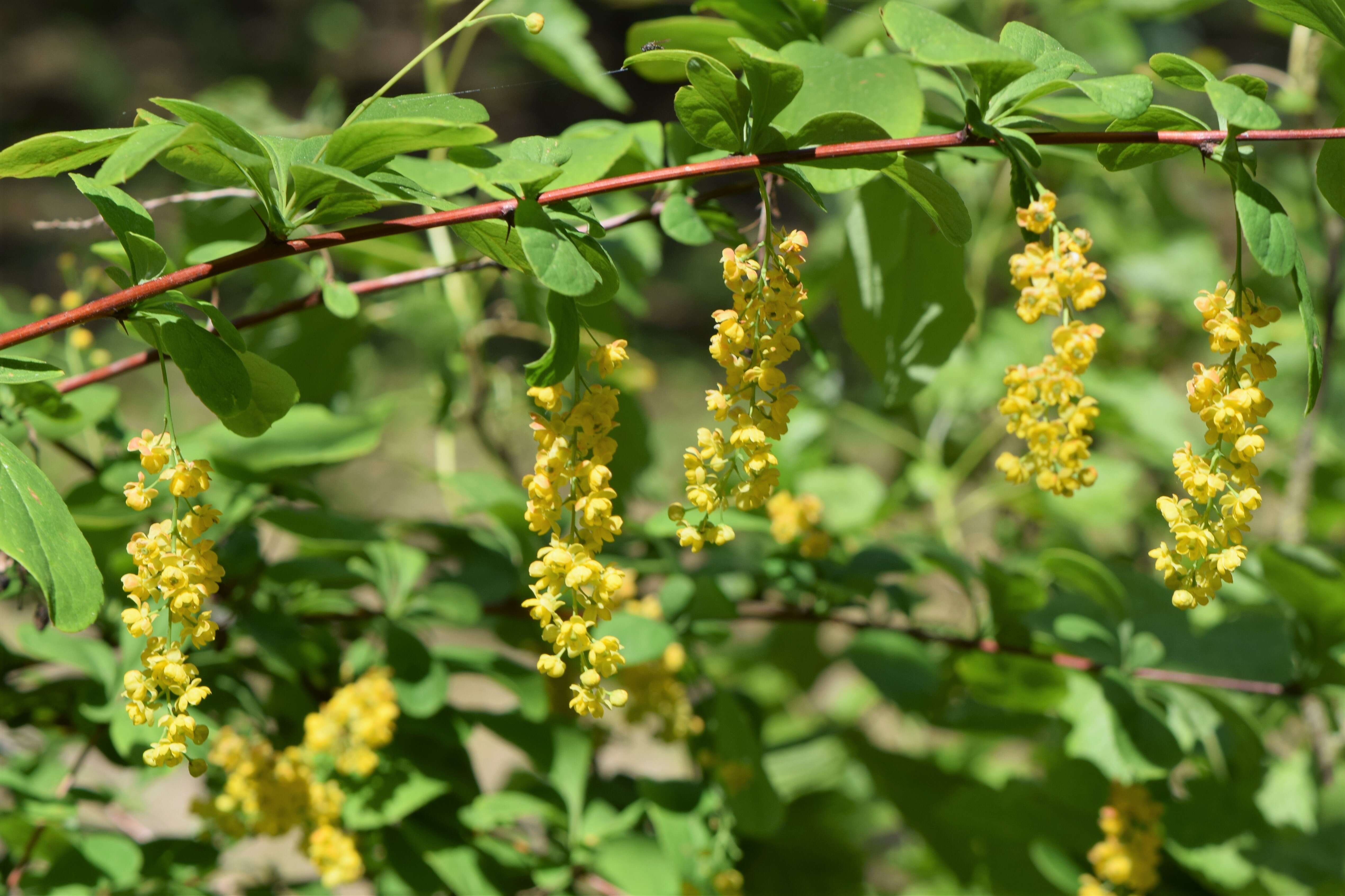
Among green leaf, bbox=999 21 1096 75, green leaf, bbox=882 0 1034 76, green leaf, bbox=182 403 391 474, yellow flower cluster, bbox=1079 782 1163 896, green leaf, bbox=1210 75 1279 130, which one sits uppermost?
green leaf, bbox=882 0 1034 76

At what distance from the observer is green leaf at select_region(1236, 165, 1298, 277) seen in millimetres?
416

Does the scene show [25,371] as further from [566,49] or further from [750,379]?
[566,49]

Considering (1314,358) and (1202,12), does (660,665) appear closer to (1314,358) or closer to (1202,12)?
(1314,358)

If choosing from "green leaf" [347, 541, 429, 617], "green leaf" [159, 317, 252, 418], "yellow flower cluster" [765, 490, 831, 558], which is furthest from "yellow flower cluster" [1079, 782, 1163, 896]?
"green leaf" [159, 317, 252, 418]

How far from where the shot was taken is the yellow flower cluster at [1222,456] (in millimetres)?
420

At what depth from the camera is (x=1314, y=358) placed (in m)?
0.42

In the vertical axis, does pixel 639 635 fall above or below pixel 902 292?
below

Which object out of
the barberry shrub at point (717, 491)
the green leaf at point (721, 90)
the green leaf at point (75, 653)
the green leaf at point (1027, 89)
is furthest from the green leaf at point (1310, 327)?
the green leaf at point (75, 653)

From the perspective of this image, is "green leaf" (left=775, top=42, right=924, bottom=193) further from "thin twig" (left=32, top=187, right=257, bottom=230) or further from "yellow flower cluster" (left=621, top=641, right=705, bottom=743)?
"yellow flower cluster" (left=621, top=641, right=705, bottom=743)

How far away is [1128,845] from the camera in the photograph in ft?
2.31

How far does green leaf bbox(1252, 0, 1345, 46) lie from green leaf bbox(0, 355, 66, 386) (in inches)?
19.7

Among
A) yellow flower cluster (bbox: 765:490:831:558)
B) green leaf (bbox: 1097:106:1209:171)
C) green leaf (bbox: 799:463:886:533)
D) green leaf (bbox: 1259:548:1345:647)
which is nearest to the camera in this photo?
green leaf (bbox: 1097:106:1209:171)

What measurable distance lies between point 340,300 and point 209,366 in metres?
0.13

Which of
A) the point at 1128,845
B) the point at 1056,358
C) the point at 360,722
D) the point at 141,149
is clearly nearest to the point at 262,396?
the point at 141,149
